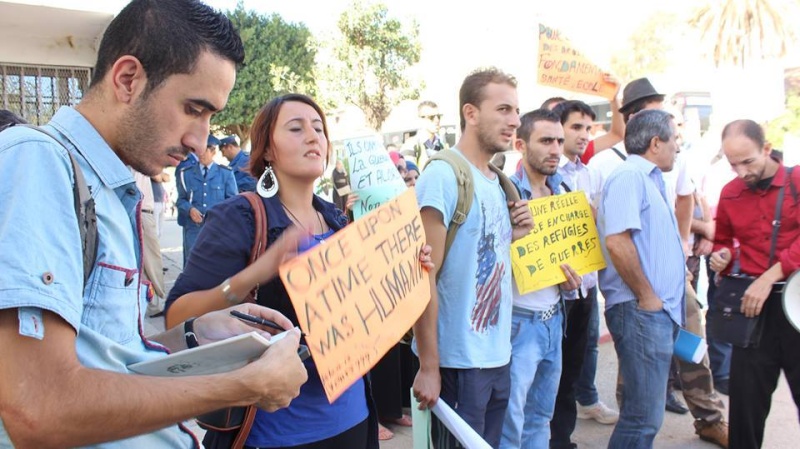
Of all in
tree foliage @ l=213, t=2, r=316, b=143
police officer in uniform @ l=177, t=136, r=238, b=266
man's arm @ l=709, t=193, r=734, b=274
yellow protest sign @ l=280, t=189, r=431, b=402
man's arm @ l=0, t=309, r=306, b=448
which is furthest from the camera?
tree foliage @ l=213, t=2, r=316, b=143

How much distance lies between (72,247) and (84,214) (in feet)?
0.25

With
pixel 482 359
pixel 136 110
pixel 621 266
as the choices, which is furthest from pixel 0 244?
pixel 621 266

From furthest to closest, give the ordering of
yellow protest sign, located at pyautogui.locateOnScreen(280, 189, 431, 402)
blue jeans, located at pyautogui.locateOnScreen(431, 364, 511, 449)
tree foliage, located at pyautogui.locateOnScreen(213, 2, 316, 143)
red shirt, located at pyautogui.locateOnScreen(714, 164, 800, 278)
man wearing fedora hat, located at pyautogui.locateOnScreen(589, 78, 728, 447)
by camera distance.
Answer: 1. tree foliage, located at pyautogui.locateOnScreen(213, 2, 316, 143)
2. man wearing fedora hat, located at pyautogui.locateOnScreen(589, 78, 728, 447)
3. red shirt, located at pyautogui.locateOnScreen(714, 164, 800, 278)
4. blue jeans, located at pyautogui.locateOnScreen(431, 364, 511, 449)
5. yellow protest sign, located at pyautogui.locateOnScreen(280, 189, 431, 402)

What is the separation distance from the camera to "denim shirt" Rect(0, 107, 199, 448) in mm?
929

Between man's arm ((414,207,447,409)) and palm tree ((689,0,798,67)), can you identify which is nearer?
man's arm ((414,207,447,409))

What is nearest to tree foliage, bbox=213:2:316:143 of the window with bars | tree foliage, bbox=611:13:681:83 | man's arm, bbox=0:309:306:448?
the window with bars

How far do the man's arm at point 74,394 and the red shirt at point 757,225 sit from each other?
125 inches

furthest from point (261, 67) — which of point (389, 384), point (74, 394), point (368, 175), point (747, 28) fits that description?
point (74, 394)

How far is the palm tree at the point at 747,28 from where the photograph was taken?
79.2ft

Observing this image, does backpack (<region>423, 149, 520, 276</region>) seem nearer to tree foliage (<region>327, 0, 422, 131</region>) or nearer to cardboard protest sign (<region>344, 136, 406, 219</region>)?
cardboard protest sign (<region>344, 136, 406, 219</region>)

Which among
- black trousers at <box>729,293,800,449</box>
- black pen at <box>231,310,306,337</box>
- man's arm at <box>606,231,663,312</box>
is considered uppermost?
black pen at <box>231,310,306,337</box>

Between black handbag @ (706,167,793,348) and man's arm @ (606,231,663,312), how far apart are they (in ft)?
1.73

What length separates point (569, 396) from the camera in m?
3.81

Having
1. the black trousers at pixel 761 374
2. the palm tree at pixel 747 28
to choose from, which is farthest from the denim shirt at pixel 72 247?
the palm tree at pixel 747 28
